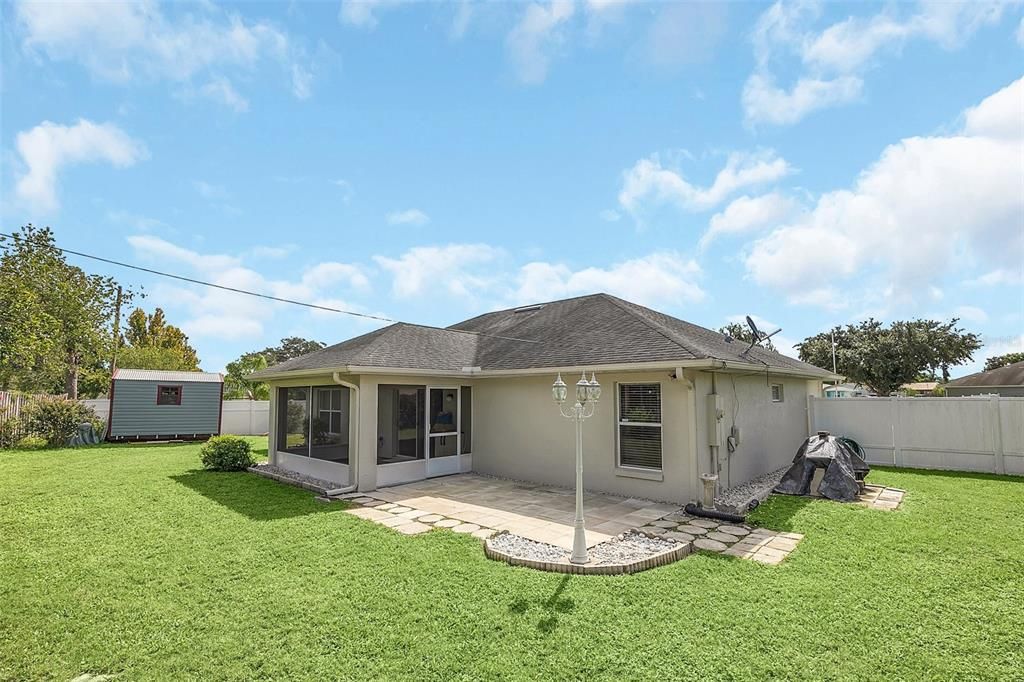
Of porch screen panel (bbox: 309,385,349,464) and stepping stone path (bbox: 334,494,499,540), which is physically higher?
porch screen panel (bbox: 309,385,349,464)

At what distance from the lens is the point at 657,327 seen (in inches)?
378

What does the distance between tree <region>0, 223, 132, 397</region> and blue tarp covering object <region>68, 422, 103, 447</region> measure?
4167 millimetres

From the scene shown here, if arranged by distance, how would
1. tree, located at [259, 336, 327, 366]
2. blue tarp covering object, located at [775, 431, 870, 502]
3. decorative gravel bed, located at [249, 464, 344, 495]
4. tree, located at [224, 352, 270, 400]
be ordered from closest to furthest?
blue tarp covering object, located at [775, 431, 870, 502] → decorative gravel bed, located at [249, 464, 344, 495] → tree, located at [224, 352, 270, 400] → tree, located at [259, 336, 327, 366]

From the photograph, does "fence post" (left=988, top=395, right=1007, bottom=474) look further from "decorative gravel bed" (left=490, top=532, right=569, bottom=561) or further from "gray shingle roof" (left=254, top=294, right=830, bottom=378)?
"decorative gravel bed" (left=490, top=532, right=569, bottom=561)

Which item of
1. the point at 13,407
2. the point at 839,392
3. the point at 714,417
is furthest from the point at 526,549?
the point at 839,392

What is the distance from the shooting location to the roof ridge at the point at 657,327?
7852 millimetres

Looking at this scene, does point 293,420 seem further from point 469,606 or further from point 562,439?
point 469,606

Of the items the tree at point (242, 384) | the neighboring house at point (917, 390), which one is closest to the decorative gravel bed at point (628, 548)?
the tree at point (242, 384)

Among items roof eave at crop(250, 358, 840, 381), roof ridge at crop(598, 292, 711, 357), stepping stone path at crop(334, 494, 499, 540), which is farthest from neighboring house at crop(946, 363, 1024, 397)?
stepping stone path at crop(334, 494, 499, 540)

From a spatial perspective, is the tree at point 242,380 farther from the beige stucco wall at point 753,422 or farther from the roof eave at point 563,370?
the beige stucco wall at point 753,422

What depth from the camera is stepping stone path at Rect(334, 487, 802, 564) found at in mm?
5965

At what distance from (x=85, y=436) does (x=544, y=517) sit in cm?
1925

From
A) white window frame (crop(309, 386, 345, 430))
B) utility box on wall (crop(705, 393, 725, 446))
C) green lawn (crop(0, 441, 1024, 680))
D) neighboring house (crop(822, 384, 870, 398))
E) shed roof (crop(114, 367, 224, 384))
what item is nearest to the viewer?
green lawn (crop(0, 441, 1024, 680))

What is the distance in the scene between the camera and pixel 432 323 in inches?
548
